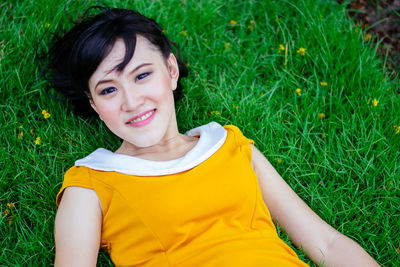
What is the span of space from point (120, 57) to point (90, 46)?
0.18 metres

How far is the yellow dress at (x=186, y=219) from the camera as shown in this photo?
1.90 meters

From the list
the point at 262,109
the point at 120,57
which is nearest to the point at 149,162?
the point at 120,57

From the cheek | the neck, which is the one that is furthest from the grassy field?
the cheek

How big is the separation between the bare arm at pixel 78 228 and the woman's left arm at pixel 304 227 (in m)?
0.95

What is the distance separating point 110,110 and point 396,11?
2770 millimetres

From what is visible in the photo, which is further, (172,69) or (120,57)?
(172,69)

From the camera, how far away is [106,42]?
203 cm

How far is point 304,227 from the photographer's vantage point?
7.24 ft

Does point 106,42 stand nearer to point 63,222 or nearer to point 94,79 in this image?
point 94,79

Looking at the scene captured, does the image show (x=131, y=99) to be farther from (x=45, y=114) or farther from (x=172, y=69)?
(x=45, y=114)

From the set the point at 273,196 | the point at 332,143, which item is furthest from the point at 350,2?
the point at 273,196

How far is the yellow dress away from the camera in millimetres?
1898

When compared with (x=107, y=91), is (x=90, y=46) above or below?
above

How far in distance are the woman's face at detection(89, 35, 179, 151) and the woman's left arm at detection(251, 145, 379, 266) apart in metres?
0.64
